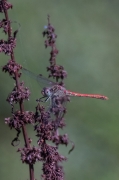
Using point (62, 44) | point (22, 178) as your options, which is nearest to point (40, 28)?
point (62, 44)

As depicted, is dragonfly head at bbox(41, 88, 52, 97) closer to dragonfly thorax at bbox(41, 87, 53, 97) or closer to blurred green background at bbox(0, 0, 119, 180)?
dragonfly thorax at bbox(41, 87, 53, 97)

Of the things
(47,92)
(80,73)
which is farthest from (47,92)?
(80,73)

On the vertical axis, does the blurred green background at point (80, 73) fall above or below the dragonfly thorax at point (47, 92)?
above

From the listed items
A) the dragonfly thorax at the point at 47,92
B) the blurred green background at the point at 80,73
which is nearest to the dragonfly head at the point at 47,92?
the dragonfly thorax at the point at 47,92

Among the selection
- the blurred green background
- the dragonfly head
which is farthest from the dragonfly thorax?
the blurred green background

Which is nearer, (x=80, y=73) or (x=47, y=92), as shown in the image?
(x=47, y=92)

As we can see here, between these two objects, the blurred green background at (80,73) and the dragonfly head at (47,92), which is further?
the blurred green background at (80,73)

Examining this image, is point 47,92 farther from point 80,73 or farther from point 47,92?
point 80,73

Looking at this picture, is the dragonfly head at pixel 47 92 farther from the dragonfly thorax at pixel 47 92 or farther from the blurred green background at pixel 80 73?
the blurred green background at pixel 80 73
